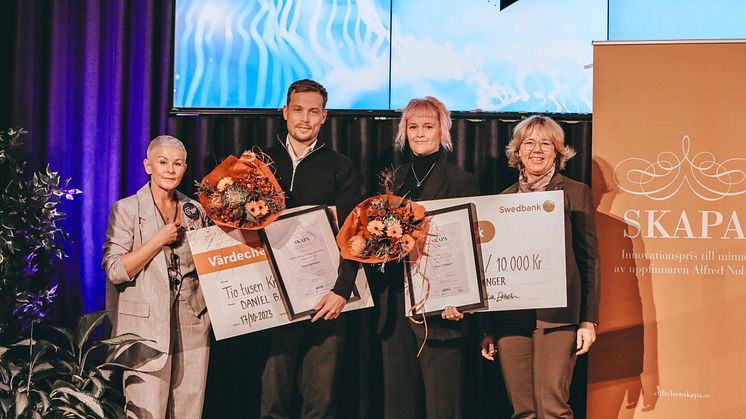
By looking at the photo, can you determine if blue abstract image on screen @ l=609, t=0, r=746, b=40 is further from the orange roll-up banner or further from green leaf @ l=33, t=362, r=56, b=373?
green leaf @ l=33, t=362, r=56, b=373

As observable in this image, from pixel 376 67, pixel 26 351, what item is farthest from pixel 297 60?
pixel 26 351

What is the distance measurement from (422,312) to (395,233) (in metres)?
0.40

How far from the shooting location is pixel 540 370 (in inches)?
126

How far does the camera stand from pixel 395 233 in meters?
3.18

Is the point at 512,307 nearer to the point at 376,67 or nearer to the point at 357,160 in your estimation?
the point at 357,160

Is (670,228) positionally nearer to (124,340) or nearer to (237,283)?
(237,283)

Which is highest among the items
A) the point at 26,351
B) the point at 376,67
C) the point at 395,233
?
the point at 376,67

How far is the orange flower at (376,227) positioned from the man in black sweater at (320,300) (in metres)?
0.23

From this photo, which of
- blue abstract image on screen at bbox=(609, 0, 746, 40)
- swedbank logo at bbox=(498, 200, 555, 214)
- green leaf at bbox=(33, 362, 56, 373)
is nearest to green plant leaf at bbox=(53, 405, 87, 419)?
green leaf at bbox=(33, 362, 56, 373)

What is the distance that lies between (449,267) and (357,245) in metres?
0.45

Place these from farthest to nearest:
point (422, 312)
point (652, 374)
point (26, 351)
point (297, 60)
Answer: point (297, 60)
point (26, 351)
point (652, 374)
point (422, 312)

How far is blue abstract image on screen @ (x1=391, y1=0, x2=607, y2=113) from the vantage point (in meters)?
4.11

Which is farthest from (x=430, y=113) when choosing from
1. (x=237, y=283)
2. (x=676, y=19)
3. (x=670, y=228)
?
(x=676, y=19)

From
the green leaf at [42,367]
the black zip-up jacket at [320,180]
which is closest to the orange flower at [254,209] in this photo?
the black zip-up jacket at [320,180]
